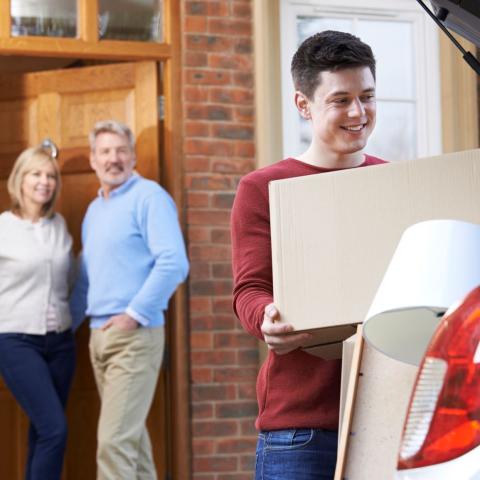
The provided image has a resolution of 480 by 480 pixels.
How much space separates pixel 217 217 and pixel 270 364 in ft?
11.7

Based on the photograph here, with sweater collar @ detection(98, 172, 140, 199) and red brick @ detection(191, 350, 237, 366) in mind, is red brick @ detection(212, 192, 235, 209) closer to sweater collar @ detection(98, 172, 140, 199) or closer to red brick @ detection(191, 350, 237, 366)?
sweater collar @ detection(98, 172, 140, 199)

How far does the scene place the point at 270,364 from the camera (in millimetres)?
2768

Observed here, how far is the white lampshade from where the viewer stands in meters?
1.80

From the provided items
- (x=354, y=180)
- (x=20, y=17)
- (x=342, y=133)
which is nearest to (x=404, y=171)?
(x=354, y=180)

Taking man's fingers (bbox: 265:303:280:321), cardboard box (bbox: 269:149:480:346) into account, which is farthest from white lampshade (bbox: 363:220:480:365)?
man's fingers (bbox: 265:303:280:321)

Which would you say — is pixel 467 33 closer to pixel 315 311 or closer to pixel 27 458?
pixel 315 311

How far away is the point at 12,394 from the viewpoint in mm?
6008

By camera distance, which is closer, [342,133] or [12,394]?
[342,133]

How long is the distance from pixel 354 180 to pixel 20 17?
4.49 metres

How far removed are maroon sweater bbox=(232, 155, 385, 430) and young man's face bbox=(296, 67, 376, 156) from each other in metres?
0.22

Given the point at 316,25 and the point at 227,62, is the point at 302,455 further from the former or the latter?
the point at 316,25

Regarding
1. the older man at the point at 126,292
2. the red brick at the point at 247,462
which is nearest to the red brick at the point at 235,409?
the red brick at the point at 247,462

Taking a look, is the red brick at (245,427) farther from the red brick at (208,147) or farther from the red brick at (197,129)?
the red brick at (197,129)

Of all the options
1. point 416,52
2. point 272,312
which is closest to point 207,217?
point 416,52
